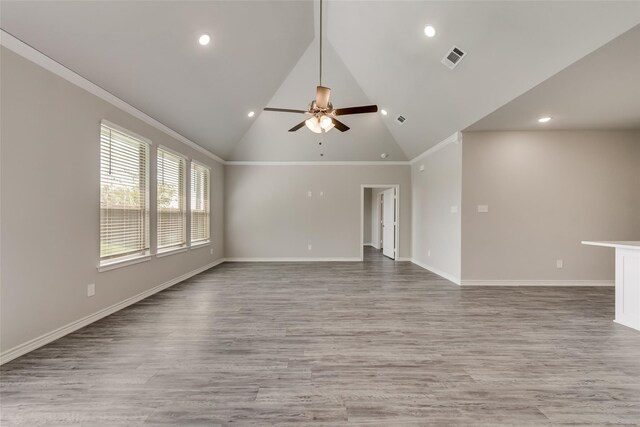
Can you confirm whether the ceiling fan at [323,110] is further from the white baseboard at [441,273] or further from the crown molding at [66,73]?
the white baseboard at [441,273]

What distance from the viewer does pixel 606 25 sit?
2.31 meters

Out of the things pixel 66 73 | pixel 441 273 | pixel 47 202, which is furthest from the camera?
pixel 441 273

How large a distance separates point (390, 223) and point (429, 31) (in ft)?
18.1

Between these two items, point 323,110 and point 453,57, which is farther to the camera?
point 323,110

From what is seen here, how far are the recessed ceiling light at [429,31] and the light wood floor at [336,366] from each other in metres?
3.28

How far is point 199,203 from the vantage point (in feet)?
20.6

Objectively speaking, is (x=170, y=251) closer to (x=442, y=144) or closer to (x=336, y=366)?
(x=336, y=366)

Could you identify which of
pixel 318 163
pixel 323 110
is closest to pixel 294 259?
pixel 318 163

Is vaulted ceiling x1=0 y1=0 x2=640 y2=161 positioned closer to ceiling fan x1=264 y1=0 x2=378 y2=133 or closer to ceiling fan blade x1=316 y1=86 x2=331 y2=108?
ceiling fan x1=264 y1=0 x2=378 y2=133

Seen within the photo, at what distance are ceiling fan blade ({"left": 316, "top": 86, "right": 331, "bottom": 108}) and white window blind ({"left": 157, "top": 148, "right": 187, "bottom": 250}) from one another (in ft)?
8.84

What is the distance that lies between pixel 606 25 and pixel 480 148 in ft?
8.86

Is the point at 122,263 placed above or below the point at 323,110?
below

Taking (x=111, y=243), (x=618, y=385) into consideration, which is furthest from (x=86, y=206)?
(x=618, y=385)

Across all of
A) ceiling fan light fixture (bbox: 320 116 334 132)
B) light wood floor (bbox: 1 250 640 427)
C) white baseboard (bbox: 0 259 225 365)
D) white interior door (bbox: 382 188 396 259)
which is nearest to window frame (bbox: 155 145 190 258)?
white baseboard (bbox: 0 259 225 365)
